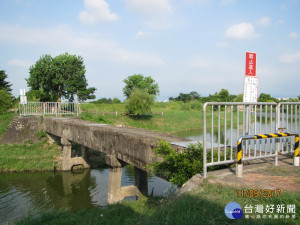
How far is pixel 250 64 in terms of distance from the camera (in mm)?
4902

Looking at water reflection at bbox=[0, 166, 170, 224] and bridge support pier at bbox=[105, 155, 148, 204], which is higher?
bridge support pier at bbox=[105, 155, 148, 204]

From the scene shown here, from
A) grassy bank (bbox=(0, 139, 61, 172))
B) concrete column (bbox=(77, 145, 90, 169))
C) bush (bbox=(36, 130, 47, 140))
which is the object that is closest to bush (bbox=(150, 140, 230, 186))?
concrete column (bbox=(77, 145, 90, 169))

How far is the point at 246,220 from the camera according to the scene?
2.69 meters

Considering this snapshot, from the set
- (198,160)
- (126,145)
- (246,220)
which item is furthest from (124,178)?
(246,220)

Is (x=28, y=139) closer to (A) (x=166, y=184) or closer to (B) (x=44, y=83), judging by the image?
(A) (x=166, y=184)

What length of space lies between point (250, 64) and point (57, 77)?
30.3 m

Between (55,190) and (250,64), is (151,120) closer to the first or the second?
(55,190)

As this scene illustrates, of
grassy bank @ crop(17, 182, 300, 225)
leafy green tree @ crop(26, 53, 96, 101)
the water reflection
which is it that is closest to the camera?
grassy bank @ crop(17, 182, 300, 225)

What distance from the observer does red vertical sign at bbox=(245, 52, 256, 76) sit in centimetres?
487

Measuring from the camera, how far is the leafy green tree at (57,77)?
101ft

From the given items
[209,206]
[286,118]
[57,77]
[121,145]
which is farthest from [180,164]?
[57,77]

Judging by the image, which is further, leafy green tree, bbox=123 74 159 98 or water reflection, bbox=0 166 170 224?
leafy green tree, bbox=123 74 159 98

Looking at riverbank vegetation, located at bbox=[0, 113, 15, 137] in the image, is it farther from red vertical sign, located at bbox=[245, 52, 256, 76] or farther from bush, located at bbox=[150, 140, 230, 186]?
red vertical sign, located at bbox=[245, 52, 256, 76]

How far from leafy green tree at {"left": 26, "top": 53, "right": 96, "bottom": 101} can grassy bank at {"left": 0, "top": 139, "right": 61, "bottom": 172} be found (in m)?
16.6
